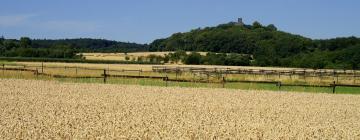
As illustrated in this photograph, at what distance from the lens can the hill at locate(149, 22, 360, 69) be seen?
103 metres

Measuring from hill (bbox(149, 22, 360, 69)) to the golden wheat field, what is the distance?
6966 cm

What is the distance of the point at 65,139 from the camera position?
15719 millimetres

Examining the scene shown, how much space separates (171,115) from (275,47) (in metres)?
109

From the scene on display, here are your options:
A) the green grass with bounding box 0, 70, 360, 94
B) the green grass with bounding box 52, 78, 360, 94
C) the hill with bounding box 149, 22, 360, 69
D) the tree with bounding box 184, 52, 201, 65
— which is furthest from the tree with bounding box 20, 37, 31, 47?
the green grass with bounding box 52, 78, 360, 94

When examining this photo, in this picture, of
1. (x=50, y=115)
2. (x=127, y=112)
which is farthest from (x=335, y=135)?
(x=50, y=115)

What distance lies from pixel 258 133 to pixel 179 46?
144608 millimetres

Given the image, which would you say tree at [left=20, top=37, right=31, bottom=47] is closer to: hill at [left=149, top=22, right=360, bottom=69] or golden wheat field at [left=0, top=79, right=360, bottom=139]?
hill at [left=149, top=22, right=360, bottom=69]

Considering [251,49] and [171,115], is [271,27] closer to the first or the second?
[251,49]

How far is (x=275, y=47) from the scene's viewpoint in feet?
424

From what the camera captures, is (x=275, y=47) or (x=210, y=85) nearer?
(x=210, y=85)

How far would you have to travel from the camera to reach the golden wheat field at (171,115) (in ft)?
56.9

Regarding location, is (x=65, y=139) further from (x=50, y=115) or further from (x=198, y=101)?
(x=198, y=101)

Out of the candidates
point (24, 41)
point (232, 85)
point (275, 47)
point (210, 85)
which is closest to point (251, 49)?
point (275, 47)

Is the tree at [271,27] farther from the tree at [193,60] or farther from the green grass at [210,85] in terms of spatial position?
the green grass at [210,85]
